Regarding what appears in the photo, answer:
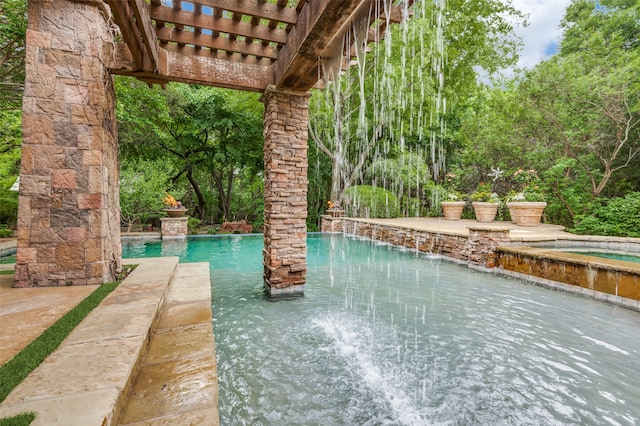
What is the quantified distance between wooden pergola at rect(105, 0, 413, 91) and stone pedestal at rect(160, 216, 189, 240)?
7284 mm

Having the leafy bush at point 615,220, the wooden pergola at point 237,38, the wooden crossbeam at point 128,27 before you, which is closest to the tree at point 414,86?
the wooden pergola at point 237,38

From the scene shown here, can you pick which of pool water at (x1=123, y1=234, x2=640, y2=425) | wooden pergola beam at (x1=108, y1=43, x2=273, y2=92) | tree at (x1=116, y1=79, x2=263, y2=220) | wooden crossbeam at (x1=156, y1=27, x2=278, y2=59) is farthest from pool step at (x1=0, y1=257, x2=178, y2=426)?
tree at (x1=116, y1=79, x2=263, y2=220)

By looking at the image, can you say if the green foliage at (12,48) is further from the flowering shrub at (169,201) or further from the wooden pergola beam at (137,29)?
the wooden pergola beam at (137,29)

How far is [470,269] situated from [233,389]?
5341 mm

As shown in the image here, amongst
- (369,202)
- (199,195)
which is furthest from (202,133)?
(369,202)

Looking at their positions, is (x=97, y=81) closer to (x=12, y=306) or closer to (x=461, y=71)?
(x=12, y=306)

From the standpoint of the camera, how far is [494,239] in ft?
19.1

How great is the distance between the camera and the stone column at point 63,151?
9.82 ft

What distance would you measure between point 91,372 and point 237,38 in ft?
12.9

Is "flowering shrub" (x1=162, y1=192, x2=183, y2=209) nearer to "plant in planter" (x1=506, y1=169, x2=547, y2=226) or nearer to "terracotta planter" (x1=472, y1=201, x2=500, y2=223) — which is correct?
"terracotta planter" (x1=472, y1=201, x2=500, y2=223)

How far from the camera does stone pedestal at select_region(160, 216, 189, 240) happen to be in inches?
400

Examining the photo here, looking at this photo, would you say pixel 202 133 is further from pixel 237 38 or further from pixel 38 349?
pixel 38 349

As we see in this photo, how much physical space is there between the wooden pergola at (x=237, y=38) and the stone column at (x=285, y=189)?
30cm

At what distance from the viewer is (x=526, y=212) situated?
904 centimetres
